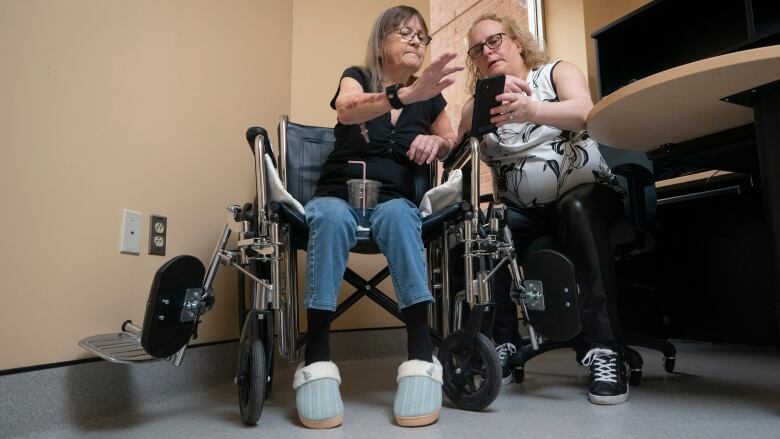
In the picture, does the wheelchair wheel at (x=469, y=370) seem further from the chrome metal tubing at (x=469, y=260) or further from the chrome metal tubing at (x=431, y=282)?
the chrome metal tubing at (x=431, y=282)

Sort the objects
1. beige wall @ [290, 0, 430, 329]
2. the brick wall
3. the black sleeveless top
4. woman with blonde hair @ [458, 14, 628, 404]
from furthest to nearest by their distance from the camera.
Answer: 1. the brick wall
2. beige wall @ [290, 0, 430, 329]
3. the black sleeveless top
4. woman with blonde hair @ [458, 14, 628, 404]

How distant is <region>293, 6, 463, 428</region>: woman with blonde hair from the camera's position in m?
1.04

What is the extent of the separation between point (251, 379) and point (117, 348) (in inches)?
11.3

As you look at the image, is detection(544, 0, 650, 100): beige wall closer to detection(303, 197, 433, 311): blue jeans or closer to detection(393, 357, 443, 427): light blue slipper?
detection(303, 197, 433, 311): blue jeans

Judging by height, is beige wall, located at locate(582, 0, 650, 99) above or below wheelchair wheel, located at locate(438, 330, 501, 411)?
above

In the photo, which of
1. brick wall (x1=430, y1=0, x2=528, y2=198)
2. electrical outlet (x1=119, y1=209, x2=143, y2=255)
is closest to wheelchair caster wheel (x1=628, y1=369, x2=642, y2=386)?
electrical outlet (x1=119, y1=209, x2=143, y2=255)

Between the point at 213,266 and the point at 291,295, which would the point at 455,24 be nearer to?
the point at 291,295

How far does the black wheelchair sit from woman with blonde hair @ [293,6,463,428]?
0.08 metres

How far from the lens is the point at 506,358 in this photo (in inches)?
60.6

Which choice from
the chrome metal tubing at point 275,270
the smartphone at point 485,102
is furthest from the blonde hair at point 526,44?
the chrome metal tubing at point 275,270

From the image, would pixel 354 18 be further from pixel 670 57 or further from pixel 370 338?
pixel 670 57

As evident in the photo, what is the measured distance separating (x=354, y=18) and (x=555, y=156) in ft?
4.06

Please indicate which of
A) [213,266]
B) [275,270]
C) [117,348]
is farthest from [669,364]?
[117,348]

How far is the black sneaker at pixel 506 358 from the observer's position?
1523 mm
